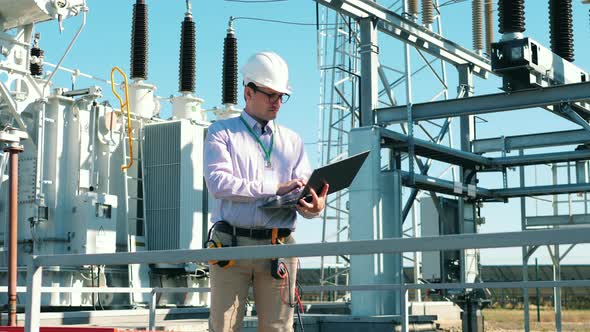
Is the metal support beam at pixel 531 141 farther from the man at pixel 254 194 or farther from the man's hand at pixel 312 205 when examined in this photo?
the man's hand at pixel 312 205

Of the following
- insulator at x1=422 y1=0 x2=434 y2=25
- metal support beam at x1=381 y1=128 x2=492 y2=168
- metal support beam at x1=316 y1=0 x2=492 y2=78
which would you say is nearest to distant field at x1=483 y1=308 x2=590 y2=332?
metal support beam at x1=381 y1=128 x2=492 y2=168

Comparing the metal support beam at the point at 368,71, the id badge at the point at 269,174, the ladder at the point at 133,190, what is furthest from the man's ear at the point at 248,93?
the ladder at the point at 133,190

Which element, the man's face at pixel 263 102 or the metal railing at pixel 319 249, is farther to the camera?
the man's face at pixel 263 102

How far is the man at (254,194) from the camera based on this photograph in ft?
11.2

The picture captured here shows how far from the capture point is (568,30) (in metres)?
12.6

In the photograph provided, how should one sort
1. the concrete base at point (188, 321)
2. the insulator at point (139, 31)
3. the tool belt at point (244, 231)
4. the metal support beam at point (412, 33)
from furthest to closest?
1. the insulator at point (139, 31)
2. the metal support beam at point (412, 33)
3. the concrete base at point (188, 321)
4. the tool belt at point (244, 231)

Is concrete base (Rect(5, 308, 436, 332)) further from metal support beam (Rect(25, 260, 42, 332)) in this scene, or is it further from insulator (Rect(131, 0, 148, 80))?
metal support beam (Rect(25, 260, 42, 332))

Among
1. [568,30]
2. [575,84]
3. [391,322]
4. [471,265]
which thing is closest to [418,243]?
[391,322]

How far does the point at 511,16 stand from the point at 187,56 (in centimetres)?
585

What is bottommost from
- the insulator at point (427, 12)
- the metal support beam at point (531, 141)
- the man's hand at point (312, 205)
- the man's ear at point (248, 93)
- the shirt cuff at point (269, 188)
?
the man's hand at point (312, 205)

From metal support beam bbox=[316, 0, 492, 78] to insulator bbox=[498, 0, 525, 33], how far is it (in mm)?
2173

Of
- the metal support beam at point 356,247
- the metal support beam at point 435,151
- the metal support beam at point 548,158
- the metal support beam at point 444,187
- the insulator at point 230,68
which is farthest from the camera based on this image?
the insulator at point 230,68

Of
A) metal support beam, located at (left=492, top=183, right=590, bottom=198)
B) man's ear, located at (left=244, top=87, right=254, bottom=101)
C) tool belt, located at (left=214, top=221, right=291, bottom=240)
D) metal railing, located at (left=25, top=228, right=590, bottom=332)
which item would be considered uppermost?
metal support beam, located at (left=492, top=183, right=590, bottom=198)

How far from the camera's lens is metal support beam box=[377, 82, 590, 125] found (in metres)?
11.9
